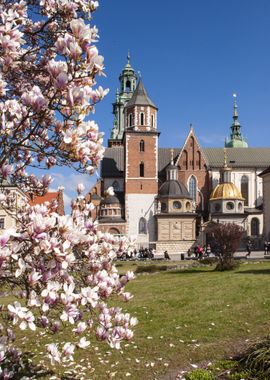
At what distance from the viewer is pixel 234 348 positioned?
27.3 ft

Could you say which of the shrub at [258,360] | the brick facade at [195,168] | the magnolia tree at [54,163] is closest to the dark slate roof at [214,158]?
the brick facade at [195,168]

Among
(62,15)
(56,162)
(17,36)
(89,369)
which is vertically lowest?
(89,369)

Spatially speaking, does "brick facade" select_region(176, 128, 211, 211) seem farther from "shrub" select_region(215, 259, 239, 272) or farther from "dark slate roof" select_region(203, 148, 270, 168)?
"shrub" select_region(215, 259, 239, 272)

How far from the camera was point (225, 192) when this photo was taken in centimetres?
5188

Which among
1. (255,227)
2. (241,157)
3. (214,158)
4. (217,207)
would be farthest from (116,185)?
(241,157)

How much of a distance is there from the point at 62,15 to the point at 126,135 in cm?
4863

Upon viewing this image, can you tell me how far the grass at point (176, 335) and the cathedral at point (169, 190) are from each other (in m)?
33.3

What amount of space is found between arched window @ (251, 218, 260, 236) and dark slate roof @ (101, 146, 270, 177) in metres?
8.78

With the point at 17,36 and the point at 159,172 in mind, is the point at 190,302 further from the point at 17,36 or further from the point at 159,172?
the point at 159,172

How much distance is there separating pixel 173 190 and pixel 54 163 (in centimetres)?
4748

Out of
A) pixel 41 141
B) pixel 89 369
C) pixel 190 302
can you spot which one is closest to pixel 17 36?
pixel 41 141

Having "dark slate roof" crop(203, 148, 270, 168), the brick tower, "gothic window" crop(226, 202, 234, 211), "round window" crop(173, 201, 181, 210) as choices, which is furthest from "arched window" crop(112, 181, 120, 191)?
"gothic window" crop(226, 202, 234, 211)

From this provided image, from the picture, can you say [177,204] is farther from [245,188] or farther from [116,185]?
[245,188]

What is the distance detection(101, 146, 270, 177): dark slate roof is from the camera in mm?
58250
